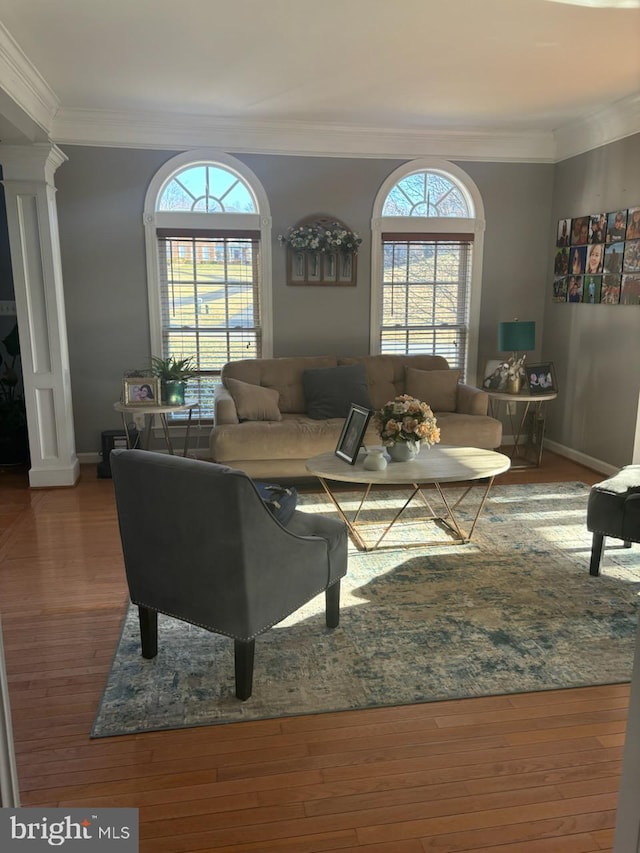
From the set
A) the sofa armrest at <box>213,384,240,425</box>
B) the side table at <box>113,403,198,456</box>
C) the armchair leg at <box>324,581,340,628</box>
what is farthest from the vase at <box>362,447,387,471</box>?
the side table at <box>113,403,198,456</box>

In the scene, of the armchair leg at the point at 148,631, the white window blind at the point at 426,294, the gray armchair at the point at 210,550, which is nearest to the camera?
the gray armchair at the point at 210,550

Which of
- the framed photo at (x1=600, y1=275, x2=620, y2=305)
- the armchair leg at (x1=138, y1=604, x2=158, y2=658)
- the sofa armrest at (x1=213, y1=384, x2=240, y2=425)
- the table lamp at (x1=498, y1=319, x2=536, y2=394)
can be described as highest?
the framed photo at (x1=600, y1=275, x2=620, y2=305)

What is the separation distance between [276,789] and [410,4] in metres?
3.44

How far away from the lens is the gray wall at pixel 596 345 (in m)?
5.05

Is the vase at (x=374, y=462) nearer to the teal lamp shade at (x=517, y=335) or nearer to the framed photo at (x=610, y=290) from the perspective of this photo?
the teal lamp shade at (x=517, y=335)

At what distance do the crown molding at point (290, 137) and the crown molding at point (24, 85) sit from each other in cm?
40

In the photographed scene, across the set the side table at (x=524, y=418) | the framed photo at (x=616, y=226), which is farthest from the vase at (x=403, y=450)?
the framed photo at (x=616, y=226)

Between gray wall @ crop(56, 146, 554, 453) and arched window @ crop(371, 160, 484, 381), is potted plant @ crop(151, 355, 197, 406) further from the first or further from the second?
arched window @ crop(371, 160, 484, 381)

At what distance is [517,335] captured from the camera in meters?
5.63

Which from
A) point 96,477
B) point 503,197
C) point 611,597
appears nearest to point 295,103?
point 503,197

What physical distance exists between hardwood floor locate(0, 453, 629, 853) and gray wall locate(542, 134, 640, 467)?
319cm

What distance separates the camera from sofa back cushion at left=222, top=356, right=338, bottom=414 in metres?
5.52

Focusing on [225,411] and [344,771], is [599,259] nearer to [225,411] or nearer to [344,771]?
[225,411]

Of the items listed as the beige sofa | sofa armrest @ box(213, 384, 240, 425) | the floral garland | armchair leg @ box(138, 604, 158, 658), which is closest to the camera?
armchair leg @ box(138, 604, 158, 658)
